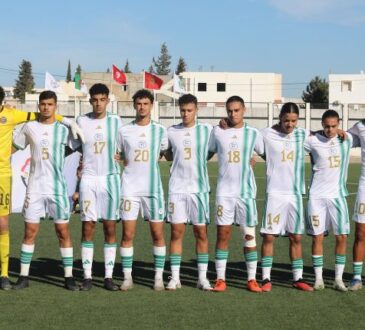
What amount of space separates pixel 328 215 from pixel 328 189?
30 cm

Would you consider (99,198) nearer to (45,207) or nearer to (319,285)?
(45,207)

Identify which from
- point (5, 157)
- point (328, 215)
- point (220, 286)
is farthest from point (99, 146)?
point (328, 215)

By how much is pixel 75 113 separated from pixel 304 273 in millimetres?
37071

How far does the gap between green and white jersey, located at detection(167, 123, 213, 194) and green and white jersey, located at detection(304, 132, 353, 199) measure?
3.69 feet

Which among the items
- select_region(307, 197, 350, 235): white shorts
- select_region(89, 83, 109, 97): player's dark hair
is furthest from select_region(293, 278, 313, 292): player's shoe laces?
select_region(89, 83, 109, 97): player's dark hair

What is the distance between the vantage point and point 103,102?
7.17 meters

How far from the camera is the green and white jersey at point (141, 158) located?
717 centimetres

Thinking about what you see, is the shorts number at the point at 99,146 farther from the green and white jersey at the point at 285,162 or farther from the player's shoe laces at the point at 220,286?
the player's shoe laces at the point at 220,286

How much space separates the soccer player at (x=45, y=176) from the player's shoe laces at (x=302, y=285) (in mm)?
2365

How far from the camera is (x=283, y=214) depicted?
23.8ft

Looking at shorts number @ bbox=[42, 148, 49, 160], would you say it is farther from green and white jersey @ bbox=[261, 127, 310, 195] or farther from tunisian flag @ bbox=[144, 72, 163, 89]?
tunisian flag @ bbox=[144, 72, 163, 89]

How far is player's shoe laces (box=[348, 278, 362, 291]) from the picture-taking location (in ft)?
23.5

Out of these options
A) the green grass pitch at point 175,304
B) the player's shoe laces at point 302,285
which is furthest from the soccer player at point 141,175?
the player's shoe laces at point 302,285

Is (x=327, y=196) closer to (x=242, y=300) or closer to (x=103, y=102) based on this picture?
(x=242, y=300)
